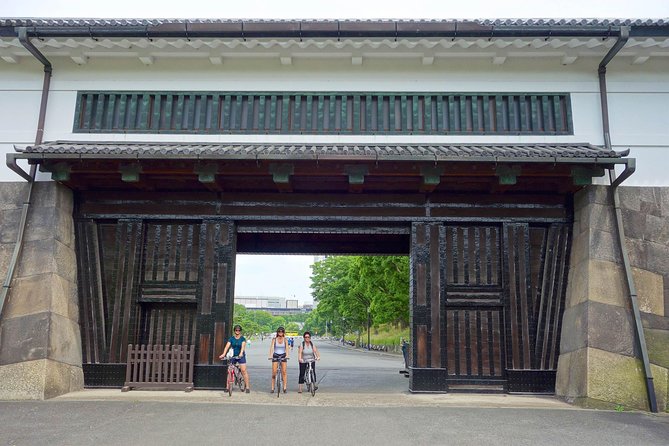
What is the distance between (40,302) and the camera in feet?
32.7

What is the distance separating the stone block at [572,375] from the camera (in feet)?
31.1

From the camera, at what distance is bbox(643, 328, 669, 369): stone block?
9.57 m

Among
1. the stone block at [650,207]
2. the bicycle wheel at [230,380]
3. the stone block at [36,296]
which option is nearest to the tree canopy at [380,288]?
the stone block at [650,207]

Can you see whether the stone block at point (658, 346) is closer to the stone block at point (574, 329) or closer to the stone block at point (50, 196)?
the stone block at point (574, 329)

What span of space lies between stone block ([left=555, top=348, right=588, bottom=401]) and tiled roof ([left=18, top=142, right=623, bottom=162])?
12.5ft

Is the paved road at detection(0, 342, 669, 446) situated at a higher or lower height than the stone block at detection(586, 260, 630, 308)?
lower

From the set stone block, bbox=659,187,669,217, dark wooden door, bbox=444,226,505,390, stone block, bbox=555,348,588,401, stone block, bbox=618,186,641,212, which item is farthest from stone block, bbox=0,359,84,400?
stone block, bbox=659,187,669,217

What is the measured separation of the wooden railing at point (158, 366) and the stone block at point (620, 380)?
25.4ft

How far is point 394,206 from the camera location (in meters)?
11.1

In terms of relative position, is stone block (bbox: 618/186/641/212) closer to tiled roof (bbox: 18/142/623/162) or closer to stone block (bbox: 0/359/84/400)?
tiled roof (bbox: 18/142/623/162)

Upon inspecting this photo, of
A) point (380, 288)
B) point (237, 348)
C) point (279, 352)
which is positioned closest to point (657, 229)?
point (279, 352)

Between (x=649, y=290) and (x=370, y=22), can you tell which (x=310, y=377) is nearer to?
(x=649, y=290)

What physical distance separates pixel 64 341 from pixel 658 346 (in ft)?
37.9

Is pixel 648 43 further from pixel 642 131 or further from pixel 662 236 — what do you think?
pixel 662 236
